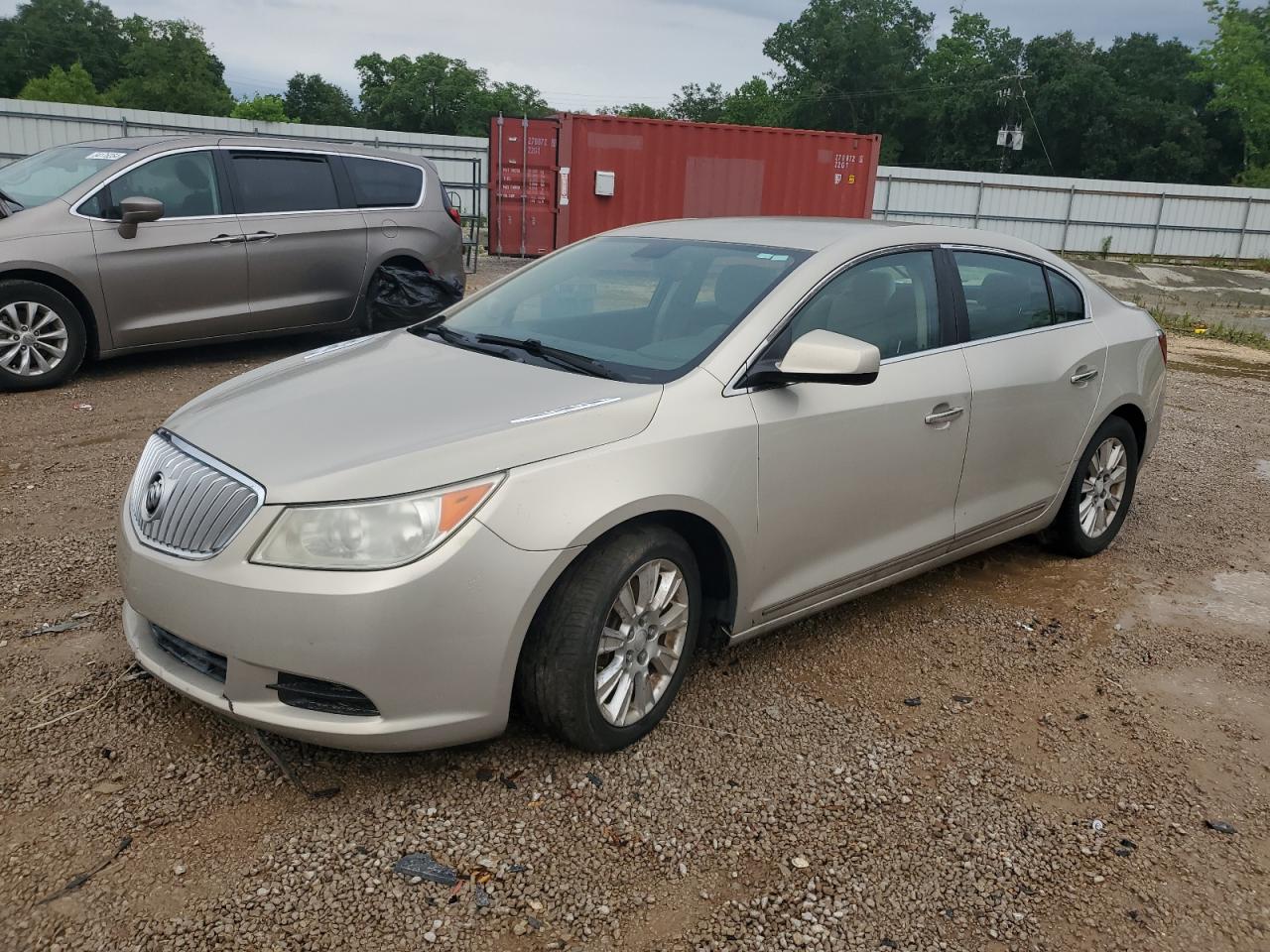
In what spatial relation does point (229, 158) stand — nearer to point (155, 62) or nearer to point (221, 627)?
point (221, 627)

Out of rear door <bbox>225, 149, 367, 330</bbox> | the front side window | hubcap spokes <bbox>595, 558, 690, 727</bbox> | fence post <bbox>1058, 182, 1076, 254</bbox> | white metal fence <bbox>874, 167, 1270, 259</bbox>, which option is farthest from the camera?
fence post <bbox>1058, 182, 1076, 254</bbox>

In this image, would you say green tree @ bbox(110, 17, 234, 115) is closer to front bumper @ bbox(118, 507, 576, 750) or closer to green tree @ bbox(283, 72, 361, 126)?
green tree @ bbox(283, 72, 361, 126)

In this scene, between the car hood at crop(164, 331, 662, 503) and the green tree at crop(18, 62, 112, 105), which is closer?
the car hood at crop(164, 331, 662, 503)

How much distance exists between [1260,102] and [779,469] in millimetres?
60304

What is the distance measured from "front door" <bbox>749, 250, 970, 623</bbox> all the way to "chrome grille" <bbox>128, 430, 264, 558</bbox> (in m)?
1.52

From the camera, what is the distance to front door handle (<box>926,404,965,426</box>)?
147 inches

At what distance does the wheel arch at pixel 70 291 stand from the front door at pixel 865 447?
5761mm

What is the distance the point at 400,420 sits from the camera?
2.88 m

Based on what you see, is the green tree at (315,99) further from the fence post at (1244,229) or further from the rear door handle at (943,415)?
the rear door handle at (943,415)

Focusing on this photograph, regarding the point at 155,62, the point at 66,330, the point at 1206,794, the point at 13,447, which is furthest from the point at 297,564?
the point at 155,62

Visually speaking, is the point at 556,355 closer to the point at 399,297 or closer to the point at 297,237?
the point at 297,237

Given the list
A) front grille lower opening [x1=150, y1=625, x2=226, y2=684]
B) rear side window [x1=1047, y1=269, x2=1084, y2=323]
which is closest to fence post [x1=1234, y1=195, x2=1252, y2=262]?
rear side window [x1=1047, y1=269, x2=1084, y2=323]

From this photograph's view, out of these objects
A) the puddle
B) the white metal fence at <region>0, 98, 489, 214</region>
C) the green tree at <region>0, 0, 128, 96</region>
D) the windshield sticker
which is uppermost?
the green tree at <region>0, 0, 128, 96</region>

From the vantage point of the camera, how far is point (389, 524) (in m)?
2.55
